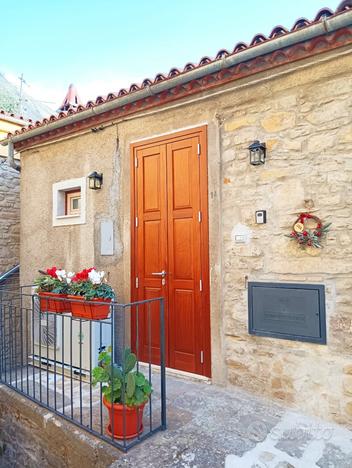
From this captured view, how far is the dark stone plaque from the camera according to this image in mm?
3242

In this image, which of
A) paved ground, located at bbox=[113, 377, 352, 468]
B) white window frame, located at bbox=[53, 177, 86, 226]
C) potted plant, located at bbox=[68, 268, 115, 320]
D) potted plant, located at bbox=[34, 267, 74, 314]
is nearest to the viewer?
paved ground, located at bbox=[113, 377, 352, 468]

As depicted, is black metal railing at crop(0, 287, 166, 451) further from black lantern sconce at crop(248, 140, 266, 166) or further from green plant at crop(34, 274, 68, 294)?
black lantern sconce at crop(248, 140, 266, 166)

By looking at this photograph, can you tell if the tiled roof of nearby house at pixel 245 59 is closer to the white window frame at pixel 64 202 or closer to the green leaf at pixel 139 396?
the white window frame at pixel 64 202

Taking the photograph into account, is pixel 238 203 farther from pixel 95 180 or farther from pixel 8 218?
pixel 8 218

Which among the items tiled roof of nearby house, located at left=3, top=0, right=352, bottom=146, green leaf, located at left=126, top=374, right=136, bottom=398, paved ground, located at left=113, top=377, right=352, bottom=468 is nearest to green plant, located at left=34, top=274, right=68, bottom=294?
paved ground, located at left=113, top=377, right=352, bottom=468

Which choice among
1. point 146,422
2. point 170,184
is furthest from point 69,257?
point 146,422

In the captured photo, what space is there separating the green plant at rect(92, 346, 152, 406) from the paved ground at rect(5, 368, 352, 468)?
35 centimetres

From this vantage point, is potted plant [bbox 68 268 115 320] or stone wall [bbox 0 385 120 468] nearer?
→ stone wall [bbox 0 385 120 468]

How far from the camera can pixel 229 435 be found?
9.40 ft

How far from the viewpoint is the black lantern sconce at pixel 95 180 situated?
5.08 m

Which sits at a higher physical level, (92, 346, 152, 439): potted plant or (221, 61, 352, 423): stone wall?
(221, 61, 352, 423): stone wall

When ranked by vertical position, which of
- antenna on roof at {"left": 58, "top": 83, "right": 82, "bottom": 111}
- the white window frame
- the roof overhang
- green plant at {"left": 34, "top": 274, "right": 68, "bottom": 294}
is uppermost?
antenna on roof at {"left": 58, "top": 83, "right": 82, "bottom": 111}

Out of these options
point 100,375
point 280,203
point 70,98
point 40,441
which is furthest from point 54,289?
point 70,98

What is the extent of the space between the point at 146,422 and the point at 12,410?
6.10 feet
